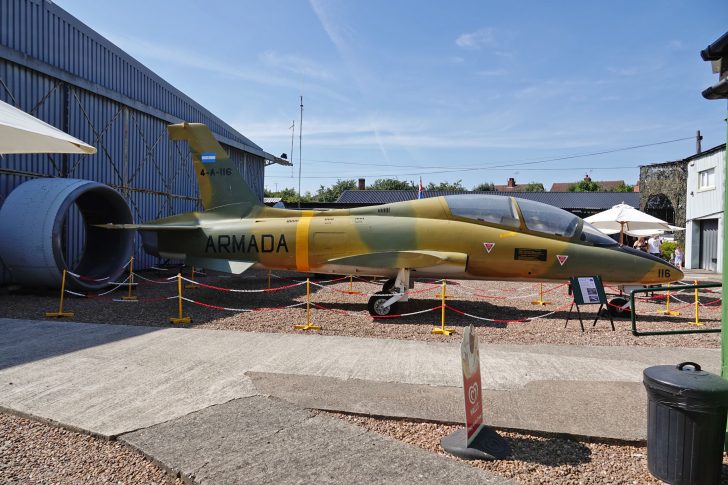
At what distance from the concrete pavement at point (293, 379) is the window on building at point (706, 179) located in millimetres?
20972

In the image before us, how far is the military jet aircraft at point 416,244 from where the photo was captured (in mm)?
9492

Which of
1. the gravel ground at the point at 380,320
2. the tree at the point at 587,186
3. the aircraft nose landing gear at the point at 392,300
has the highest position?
the tree at the point at 587,186

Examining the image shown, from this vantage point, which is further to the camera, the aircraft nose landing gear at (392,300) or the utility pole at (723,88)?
the aircraft nose landing gear at (392,300)

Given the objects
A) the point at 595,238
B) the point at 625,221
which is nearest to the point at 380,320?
the point at 595,238

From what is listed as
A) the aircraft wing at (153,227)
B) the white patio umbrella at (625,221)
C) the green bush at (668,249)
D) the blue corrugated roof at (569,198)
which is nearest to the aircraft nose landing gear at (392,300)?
the aircraft wing at (153,227)

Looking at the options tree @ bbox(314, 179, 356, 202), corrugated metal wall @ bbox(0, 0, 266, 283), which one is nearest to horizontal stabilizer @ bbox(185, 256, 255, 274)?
corrugated metal wall @ bbox(0, 0, 266, 283)

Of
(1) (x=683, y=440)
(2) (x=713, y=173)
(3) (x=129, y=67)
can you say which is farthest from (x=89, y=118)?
(2) (x=713, y=173)

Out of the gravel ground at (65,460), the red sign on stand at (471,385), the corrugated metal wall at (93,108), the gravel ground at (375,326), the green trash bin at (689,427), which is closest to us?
the green trash bin at (689,427)

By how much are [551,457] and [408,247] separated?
6569 mm

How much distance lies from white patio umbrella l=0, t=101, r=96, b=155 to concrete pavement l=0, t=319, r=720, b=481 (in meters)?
2.30

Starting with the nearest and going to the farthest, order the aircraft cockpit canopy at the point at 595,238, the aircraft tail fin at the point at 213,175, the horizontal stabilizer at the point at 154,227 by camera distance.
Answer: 1. the aircraft cockpit canopy at the point at 595,238
2. the horizontal stabilizer at the point at 154,227
3. the aircraft tail fin at the point at 213,175

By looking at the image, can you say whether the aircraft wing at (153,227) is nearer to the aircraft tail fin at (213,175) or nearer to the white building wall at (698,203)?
the aircraft tail fin at (213,175)

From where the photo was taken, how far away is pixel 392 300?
9500 mm

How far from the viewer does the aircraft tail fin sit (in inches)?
478
